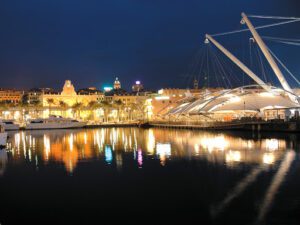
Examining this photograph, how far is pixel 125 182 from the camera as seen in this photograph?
55.9ft

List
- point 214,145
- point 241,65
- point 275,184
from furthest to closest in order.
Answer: point 241,65 → point 214,145 → point 275,184

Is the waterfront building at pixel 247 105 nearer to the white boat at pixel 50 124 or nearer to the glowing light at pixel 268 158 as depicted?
the white boat at pixel 50 124

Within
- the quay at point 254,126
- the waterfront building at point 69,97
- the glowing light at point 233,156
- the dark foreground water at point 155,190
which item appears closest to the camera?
the dark foreground water at point 155,190

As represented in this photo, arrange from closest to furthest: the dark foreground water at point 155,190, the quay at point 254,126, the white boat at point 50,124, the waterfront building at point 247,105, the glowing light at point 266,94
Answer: the dark foreground water at point 155,190 < the quay at point 254,126 < the waterfront building at point 247,105 < the glowing light at point 266,94 < the white boat at point 50,124

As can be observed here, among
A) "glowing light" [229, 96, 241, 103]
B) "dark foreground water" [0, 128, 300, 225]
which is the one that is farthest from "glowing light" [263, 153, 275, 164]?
"glowing light" [229, 96, 241, 103]

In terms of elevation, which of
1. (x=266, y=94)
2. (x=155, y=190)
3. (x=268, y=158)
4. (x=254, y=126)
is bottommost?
(x=155, y=190)

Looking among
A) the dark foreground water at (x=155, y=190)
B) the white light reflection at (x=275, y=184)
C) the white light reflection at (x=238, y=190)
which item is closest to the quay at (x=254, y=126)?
the dark foreground water at (x=155, y=190)

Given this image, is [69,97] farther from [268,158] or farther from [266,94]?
[268,158]

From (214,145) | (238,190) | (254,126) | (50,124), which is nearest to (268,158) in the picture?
(238,190)

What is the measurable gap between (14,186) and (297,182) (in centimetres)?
1082

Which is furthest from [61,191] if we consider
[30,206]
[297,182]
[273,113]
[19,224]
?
[273,113]

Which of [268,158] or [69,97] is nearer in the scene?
[268,158]

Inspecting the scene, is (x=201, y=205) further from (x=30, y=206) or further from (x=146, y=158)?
(x=146, y=158)

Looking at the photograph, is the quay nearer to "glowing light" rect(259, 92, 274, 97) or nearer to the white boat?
"glowing light" rect(259, 92, 274, 97)
